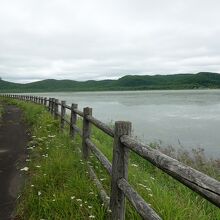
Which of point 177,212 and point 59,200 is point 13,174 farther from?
point 177,212

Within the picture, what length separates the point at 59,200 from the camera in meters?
5.40

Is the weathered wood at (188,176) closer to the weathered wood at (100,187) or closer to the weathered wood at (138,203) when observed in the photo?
the weathered wood at (138,203)

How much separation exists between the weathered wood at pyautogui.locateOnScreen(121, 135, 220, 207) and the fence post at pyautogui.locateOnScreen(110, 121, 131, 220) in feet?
2.35

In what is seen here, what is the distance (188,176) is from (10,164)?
7123mm

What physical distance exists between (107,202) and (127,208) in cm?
31

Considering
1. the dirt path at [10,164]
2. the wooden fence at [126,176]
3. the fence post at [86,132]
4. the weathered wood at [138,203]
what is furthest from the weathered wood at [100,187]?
the dirt path at [10,164]

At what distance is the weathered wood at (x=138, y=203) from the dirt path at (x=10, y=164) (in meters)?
2.29

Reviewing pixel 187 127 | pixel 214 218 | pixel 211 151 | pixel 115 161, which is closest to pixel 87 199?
pixel 115 161

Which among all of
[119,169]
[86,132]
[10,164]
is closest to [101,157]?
[119,169]

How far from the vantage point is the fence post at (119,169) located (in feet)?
15.0

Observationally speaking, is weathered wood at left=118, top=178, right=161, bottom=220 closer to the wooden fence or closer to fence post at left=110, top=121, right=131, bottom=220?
the wooden fence

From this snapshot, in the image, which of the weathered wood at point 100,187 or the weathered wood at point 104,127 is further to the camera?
the weathered wood at point 104,127

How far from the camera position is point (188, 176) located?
107 inches

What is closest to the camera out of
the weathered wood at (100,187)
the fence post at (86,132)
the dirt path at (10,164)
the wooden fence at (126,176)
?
the wooden fence at (126,176)
